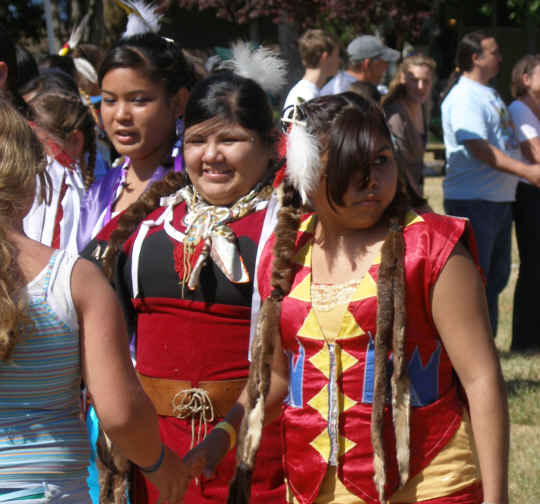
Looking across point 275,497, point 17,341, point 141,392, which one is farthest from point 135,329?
point 17,341

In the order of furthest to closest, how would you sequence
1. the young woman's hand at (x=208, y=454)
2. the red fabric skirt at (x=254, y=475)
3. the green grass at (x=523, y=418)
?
Result: the green grass at (x=523, y=418) < the red fabric skirt at (x=254, y=475) < the young woman's hand at (x=208, y=454)

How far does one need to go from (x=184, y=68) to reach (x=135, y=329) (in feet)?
3.40

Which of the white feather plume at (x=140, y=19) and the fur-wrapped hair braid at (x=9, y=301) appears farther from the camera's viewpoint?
the white feather plume at (x=140, y=19)

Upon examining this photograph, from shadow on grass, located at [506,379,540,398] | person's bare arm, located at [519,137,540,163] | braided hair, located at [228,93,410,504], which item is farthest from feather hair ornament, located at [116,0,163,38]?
person's bare arm, located at [519,137,540,163]

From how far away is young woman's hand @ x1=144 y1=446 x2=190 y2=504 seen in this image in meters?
2.25

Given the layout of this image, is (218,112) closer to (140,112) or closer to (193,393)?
(140,112)

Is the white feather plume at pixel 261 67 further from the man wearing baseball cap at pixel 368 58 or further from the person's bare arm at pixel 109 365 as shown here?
the man wearing baseball cap at pixel 368 58

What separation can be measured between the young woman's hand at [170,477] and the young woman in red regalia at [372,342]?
173 mm

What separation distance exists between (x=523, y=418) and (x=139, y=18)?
3.14 m

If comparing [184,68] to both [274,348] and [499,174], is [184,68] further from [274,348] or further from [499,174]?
[499,174]

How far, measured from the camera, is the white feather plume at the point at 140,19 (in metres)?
3.47

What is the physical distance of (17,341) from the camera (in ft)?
6.11

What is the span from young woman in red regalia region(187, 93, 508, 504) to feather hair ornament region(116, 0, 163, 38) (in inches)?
51.7

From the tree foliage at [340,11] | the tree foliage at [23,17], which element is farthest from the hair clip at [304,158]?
the tree foliage at [23,17]
